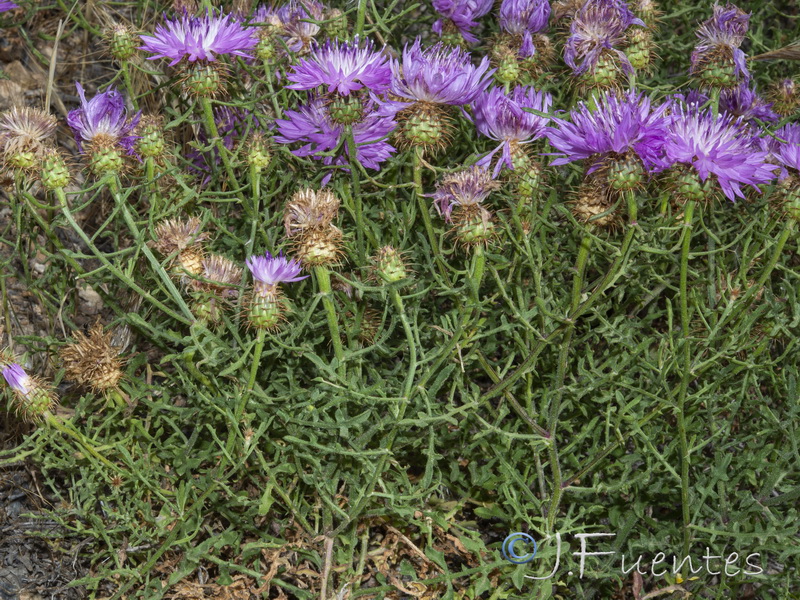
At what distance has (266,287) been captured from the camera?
2.01m

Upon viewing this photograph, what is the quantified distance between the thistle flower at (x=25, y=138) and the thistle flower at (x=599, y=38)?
1391 mm

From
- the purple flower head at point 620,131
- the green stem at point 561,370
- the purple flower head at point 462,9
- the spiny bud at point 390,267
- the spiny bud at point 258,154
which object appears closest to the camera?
the purple flower head at point 620,131

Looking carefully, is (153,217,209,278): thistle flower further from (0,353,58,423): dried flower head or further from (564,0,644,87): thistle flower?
(564,0,644,87): thistle flower

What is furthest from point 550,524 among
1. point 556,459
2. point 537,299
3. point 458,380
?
point 537,299

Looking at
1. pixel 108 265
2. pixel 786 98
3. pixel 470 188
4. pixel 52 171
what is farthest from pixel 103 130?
pixel 786 98

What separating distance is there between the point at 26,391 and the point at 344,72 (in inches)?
45.6

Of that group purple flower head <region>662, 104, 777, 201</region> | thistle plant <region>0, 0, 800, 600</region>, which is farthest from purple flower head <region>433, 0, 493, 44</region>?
purple flower head <region>662, 104, 777, 201</region>

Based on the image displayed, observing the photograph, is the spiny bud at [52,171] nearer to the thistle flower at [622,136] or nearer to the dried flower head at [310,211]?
the dried flower head at [310,211]

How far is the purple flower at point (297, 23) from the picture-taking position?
8.16 ft

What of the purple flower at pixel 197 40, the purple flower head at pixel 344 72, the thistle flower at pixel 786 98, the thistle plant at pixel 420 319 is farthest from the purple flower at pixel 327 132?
the thistle flower at pixel 786 98

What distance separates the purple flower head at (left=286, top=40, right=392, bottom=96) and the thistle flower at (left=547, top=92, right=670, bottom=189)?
1.53 ft

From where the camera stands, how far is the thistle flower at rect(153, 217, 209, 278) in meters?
2.12

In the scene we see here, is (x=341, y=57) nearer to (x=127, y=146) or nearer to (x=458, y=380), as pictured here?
(x=127, y=146)

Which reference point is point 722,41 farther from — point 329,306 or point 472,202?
point 329,306
